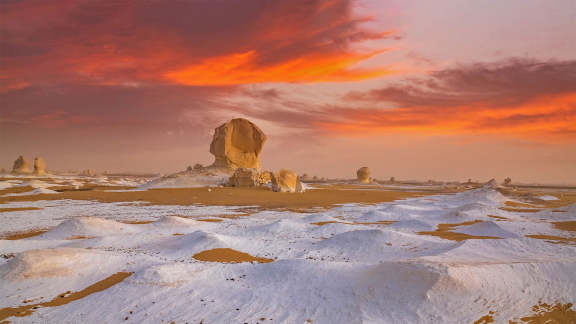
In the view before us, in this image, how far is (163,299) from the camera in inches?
294

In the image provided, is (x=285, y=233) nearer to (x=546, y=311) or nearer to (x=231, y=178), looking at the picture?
(x=546, y=311)

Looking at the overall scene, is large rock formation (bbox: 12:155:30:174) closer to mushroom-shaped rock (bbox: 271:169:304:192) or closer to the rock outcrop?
the rock outcrop

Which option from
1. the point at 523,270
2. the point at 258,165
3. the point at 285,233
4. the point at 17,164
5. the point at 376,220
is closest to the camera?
the point at 523,270

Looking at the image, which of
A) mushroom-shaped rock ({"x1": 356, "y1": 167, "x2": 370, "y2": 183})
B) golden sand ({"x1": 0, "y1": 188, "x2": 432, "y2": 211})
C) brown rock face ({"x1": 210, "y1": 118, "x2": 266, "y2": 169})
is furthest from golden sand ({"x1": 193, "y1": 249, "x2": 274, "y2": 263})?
mushroom-shaped rock ({"x1": 356, "y1": 167, "x2": 370, "y2": 183})

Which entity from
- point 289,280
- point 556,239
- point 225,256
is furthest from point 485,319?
point 556,239

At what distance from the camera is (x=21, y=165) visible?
93.1 meters

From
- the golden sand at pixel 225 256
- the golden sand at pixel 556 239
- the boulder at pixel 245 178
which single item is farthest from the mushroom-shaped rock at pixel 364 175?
the golden sand at pixel 225 256

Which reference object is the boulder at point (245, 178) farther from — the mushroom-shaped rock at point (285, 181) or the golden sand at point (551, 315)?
the golden sand at point (551, 315)

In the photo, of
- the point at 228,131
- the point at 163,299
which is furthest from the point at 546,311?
the point at 228,131

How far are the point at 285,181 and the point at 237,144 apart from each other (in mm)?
16775

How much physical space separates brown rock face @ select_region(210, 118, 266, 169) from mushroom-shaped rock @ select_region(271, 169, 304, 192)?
13.5 metres

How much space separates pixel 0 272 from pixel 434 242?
14621 mm

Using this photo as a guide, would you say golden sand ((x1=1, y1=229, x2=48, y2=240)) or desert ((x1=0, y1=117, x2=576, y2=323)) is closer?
desert ((x1=0, y1=117, x2=576, y2=323))

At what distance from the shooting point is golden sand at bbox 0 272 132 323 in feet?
22.5
